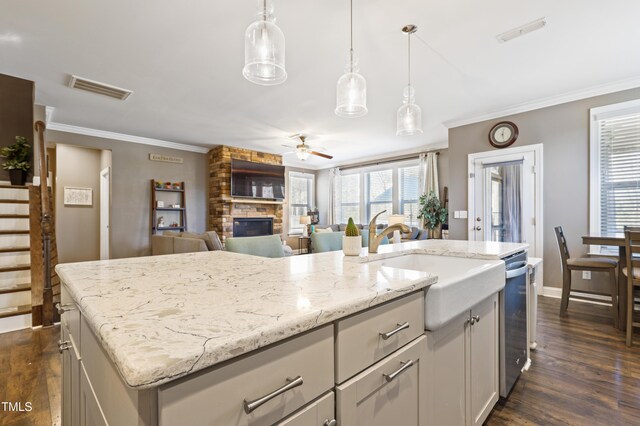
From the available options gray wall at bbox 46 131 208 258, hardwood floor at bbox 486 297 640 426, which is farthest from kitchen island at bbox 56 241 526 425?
gray wall at bbox 46 131 208 258

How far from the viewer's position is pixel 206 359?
1.61 feet

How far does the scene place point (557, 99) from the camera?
384cm

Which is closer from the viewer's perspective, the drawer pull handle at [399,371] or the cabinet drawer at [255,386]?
the cabinet drawer at [255,386]

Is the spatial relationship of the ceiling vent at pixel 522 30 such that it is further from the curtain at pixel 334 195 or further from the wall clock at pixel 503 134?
the curtain at pixel 334 195

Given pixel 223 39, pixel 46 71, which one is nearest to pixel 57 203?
pixel 46 71

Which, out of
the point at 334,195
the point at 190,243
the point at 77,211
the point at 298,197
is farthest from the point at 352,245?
the point at 298,197

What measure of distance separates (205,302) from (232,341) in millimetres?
283

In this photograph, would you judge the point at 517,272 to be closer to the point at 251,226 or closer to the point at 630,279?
the point at 630,279

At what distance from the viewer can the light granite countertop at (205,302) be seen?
1.63ft

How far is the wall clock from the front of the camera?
166 inches

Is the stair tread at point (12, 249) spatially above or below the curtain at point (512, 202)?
below

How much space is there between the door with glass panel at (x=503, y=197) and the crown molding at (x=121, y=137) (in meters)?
5.43

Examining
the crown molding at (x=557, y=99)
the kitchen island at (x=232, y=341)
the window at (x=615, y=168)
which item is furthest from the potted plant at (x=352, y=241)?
the crown molding at (x=557, y=99)

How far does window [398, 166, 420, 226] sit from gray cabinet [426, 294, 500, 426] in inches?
218
